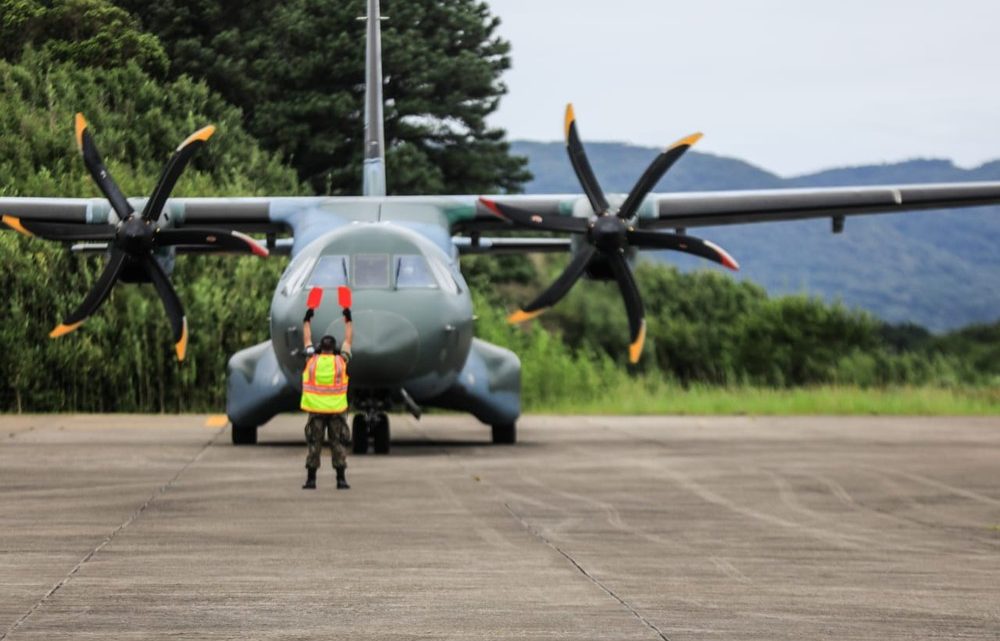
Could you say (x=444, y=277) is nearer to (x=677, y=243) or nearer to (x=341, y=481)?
(x=677, y=243)

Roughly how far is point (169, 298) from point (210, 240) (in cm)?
102

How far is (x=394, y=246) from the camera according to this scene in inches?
843

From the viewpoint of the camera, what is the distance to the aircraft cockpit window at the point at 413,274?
68.9 ft

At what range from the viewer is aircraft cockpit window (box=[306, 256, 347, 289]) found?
68.4 ft

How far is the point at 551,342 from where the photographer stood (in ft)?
133

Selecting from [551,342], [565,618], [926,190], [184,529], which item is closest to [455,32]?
[551,342]

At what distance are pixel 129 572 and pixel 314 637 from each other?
2.80 m

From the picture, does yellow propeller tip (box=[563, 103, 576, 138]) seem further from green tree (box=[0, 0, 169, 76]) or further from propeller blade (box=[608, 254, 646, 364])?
green tree (box=[0, 0, 169, 76])

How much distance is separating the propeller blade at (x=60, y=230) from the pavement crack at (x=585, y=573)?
10.7 m

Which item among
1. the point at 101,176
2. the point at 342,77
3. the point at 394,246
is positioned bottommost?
the point at 394,246

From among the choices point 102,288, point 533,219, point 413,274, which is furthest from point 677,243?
point 102,288

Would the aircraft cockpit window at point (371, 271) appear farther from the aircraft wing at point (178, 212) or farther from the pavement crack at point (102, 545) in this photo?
the aircraft wing at point (178, 212)

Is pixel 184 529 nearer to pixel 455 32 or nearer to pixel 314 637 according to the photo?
pixel 314 637

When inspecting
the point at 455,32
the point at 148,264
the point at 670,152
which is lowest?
the point at 148,264
